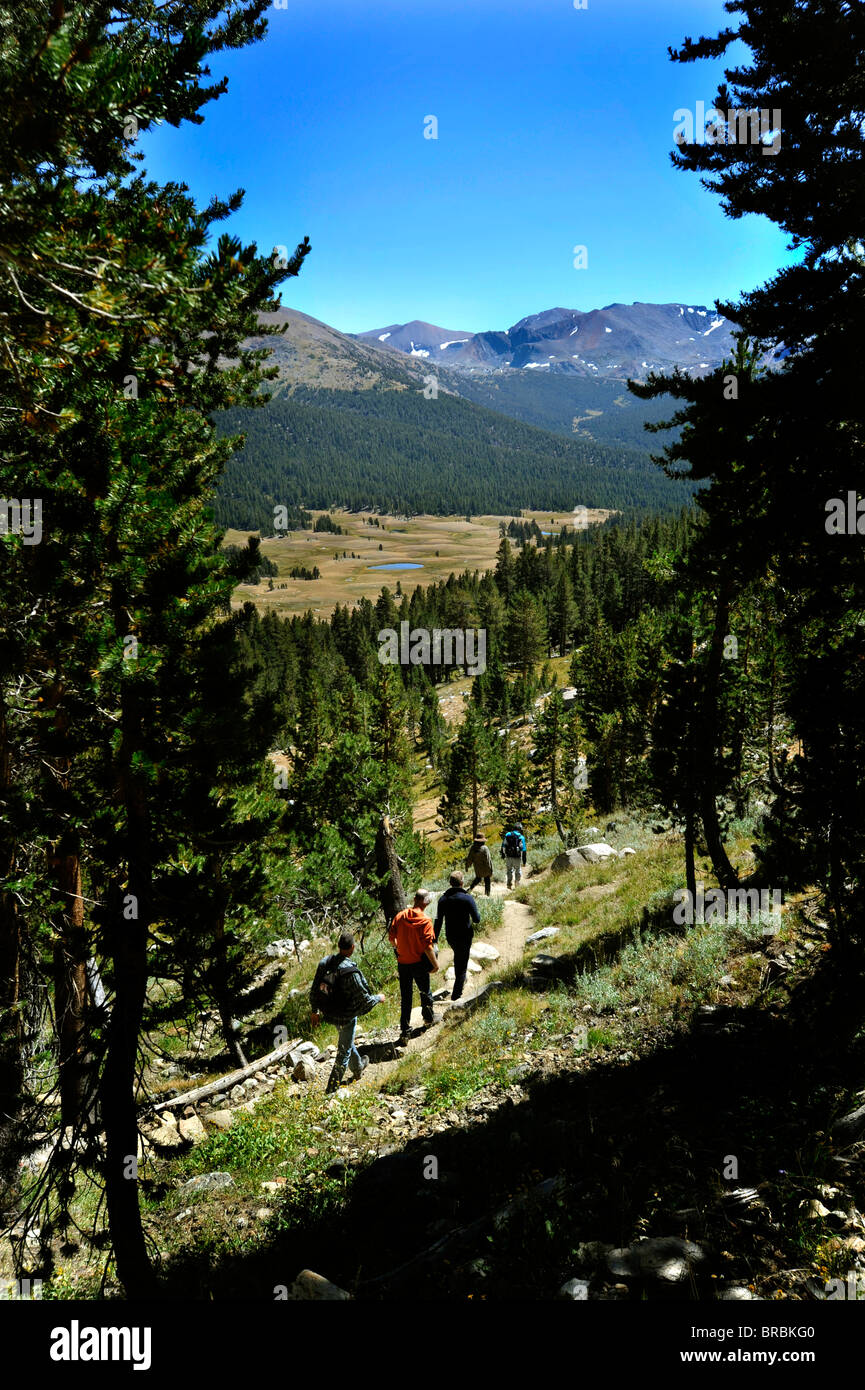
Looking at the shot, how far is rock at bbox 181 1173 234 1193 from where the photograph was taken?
7.18m

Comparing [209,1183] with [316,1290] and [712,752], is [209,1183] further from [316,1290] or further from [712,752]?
[712,752]

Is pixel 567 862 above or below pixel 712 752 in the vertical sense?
below

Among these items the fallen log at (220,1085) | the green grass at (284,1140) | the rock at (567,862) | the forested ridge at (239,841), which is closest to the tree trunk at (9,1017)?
the forested ridge at (239,841)

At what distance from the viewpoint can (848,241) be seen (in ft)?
17.9

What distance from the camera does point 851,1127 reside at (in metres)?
4.75

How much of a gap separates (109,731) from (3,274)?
3.56 metres

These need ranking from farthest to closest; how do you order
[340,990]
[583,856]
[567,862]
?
[567,862] → [583,856] → [340,990]

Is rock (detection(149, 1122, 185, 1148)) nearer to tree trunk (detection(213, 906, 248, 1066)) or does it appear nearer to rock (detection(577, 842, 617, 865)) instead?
tree trunk (detection(213, 906, 248, 1066))

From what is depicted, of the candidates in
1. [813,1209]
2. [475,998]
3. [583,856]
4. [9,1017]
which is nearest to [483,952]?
[475,998]

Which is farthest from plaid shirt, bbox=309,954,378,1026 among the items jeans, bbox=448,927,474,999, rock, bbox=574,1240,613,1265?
rock, bbox=574,1240,613,1265

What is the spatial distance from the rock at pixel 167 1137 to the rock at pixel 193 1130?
78mm

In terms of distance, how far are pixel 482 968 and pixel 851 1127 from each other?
964 centimetres
